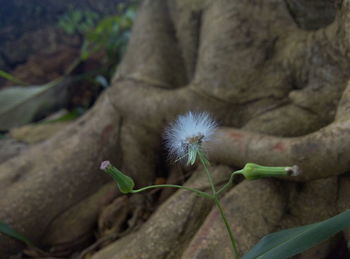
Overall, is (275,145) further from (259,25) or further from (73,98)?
(73,98)

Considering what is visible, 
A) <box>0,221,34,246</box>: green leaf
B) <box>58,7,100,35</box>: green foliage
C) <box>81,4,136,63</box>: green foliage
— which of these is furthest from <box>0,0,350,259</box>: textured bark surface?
<box>58,7,100,35</box>: green foliage

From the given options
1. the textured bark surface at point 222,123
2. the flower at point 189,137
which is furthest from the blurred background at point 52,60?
the flower at point 189,137

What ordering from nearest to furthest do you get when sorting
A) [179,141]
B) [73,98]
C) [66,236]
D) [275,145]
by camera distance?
[179,141] → [275,145] → [66,236] → [73,98]

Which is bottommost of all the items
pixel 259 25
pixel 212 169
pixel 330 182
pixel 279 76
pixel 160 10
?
pixel 330 182

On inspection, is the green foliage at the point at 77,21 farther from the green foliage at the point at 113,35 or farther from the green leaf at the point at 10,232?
the green leaf at the point at 10,232

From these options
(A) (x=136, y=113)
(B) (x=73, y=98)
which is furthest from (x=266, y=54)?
(B) (x=73, y=98)

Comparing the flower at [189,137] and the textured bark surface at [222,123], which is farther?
the textured bark surface at [222,123]

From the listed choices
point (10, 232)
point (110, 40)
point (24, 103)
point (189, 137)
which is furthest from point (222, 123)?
point (110, 40)
